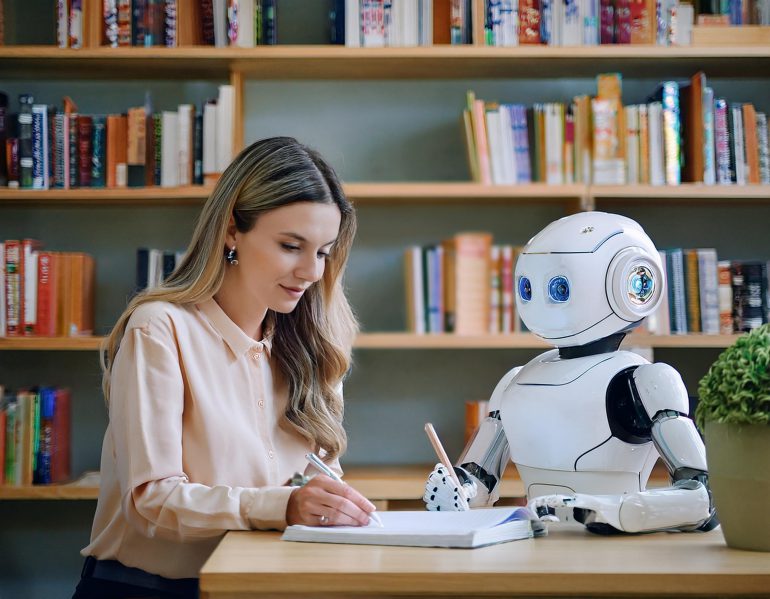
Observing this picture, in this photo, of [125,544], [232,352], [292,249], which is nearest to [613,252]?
[292,249]

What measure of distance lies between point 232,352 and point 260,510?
346mm

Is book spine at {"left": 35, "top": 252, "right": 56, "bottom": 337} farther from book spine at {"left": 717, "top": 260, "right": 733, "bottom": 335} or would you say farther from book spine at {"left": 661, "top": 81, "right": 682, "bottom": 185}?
book spine at {"left": 717, "top": 260, "right": 733, "bottom": 335}

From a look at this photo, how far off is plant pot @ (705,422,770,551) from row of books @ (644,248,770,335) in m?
1.46

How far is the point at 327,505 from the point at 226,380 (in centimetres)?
36

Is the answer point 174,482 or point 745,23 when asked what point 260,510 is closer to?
point 174,482

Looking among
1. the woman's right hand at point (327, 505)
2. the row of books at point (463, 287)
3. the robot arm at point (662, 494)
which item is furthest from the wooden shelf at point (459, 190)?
the woman's right hand at point (327, 505)

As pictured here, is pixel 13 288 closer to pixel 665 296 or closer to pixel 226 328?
Answer: pixel 226 328

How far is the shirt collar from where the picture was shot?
4.83 feet

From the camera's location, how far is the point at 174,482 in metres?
1.26

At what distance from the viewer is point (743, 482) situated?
1.06 m

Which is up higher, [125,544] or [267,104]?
[267,104]

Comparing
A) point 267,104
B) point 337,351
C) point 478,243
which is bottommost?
point 337,351

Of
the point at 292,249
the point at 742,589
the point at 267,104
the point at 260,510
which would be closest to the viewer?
the point at 742,589

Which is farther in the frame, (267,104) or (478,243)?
(267,104)
